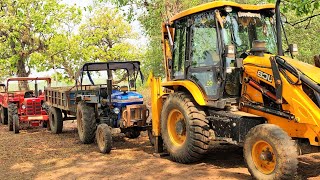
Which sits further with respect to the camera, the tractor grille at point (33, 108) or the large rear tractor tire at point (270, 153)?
the tractor grille at point (33, 108)

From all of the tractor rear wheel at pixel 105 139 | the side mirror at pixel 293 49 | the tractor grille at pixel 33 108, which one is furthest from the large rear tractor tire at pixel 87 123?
the side mirror at pixel 293 49

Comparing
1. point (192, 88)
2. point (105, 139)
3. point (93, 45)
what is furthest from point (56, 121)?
point (93, 45)

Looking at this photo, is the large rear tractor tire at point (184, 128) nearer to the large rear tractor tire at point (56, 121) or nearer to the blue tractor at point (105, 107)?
the blue tractor at point (105, 107)

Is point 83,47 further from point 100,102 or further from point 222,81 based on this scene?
point 222,81

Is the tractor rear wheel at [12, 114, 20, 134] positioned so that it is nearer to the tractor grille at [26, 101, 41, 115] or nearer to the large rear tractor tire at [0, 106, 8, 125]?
the tractor grille at [26, 101, 41, 115]

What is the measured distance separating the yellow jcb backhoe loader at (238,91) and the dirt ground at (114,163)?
1.49ft

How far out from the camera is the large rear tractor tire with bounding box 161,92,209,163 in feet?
22.6

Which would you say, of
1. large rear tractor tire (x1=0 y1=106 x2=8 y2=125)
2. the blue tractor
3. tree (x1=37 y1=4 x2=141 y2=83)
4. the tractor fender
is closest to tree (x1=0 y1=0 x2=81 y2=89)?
tree (x1=37 y1=4 x2=141 y2=83)

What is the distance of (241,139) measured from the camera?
631 cm

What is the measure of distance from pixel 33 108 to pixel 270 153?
1010 cm

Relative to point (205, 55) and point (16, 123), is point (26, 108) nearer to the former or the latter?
point (16, 123)

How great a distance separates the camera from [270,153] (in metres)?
5.55

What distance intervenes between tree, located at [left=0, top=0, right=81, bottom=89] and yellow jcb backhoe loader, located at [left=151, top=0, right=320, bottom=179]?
786 inches

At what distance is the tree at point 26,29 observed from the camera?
26.8 metres
